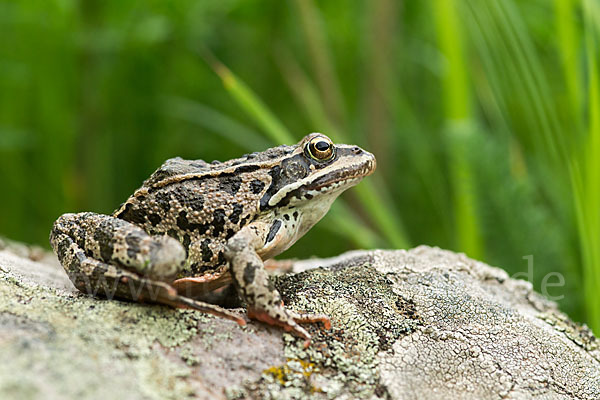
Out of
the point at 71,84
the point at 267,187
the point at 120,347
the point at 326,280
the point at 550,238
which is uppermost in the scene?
the point at 71,84

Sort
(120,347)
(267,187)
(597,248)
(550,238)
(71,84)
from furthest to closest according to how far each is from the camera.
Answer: (71,84)
(550,238)
(597,248)
(267,187)
(120,347)

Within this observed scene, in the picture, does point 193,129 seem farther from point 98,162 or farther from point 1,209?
point 1,209

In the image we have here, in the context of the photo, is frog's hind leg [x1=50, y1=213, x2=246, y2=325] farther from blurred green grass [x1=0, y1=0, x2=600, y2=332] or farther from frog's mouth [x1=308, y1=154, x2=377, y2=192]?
blurred green grass [x1=0, y1=0, x2=600, y2=332]

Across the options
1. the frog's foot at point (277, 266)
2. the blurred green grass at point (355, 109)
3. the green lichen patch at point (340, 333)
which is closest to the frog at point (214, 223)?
the green lichen patch at point (340, 333)

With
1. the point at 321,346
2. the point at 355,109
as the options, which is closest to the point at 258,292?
the point at 321,346

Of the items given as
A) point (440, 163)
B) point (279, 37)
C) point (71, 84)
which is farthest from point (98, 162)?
point (440, 163)
